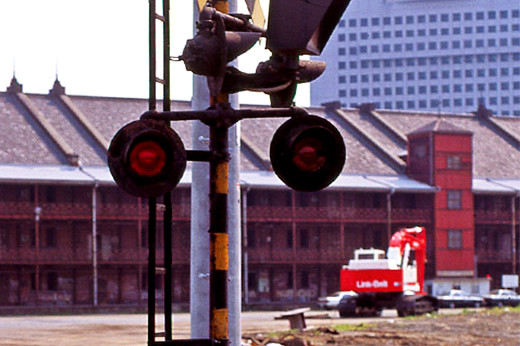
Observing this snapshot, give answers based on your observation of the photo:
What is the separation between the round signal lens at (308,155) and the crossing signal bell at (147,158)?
0.57 m

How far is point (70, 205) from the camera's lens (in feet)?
201

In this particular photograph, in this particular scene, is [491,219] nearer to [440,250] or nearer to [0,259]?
[440,250]

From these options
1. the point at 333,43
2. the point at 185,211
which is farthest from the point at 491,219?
the point at 333,43

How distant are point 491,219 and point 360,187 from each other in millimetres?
10740

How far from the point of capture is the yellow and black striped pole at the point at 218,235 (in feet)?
18.9

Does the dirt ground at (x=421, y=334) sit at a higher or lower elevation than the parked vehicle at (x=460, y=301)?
higher

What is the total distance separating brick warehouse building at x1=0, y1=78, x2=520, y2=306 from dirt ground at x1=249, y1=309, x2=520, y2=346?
31319 millimetres

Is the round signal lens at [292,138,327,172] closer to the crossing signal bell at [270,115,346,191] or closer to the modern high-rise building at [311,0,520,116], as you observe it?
the crossing signal bell at [270,115,346,191]

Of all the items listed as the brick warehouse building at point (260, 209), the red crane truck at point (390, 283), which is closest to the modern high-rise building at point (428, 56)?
the brick warehouse building at point (260, 209)

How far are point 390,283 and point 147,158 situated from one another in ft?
121

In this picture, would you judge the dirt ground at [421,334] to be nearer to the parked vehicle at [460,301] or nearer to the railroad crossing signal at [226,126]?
the railroad crossing signal at [226,126]

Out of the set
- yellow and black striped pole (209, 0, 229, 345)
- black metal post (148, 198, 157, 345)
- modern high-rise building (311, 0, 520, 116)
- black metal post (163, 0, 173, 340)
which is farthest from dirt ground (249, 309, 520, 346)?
modern high-rise building (311, 0, 520, 116)

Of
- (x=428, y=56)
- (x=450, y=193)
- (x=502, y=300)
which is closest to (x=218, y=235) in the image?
(x=502, y=300)

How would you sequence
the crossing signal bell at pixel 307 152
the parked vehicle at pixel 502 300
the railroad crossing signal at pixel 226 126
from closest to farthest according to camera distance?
the railroad crossing signal at pixel 226 126
the crossing signal bell at pixel 307 152
the parked vehicle at pixel 502 300
